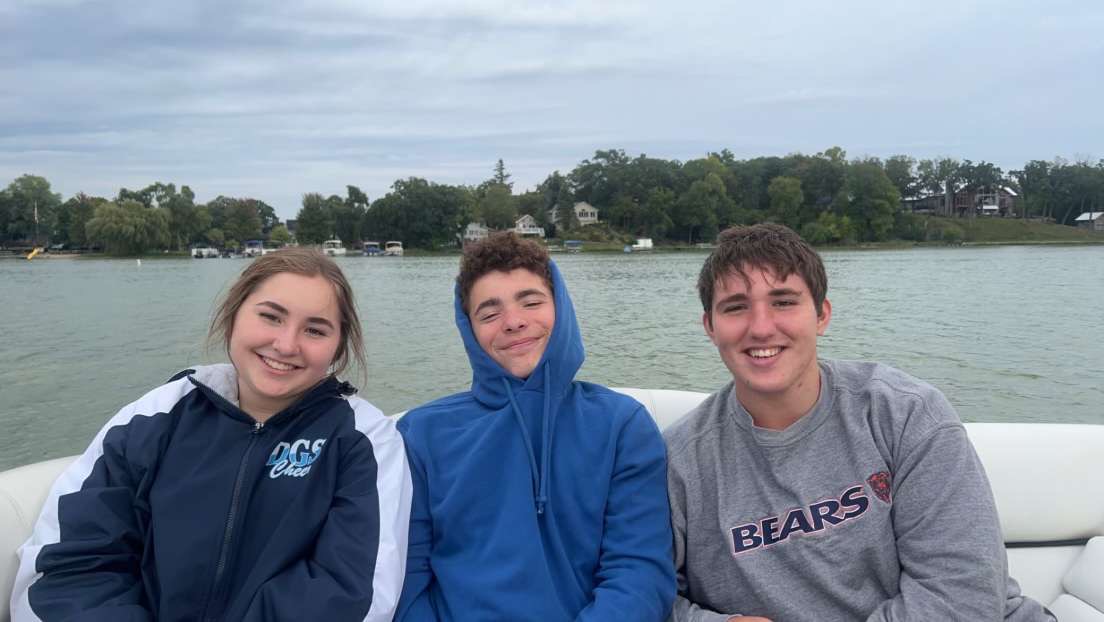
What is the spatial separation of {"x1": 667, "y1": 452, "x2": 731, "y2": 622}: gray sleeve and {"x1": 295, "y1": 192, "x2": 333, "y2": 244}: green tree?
90.0 m

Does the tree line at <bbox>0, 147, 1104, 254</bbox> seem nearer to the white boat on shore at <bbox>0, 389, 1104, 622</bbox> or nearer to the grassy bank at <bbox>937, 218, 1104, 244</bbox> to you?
the grassy bank at <bbox>937, 218, 1104, 244</bbox>

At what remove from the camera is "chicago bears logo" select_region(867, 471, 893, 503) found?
197cm

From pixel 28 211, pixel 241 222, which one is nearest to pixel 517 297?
pixel 241 222

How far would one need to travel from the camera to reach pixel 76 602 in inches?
74.9

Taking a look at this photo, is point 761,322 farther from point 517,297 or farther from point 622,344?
point 622,344

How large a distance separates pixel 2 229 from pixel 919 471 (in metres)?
106

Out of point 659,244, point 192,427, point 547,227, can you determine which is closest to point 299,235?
point 547,227

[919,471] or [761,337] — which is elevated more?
[761,337]

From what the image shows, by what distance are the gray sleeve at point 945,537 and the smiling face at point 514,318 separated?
1083mm

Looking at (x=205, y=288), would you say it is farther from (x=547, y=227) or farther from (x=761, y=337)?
(x=547, y=227)

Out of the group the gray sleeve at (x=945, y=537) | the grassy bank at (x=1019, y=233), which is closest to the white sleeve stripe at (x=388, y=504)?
the gray sleeve at (x=945, y=537)

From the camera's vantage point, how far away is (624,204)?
8700 cm

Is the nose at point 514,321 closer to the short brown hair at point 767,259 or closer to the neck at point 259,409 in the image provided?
the short brown hair at point 767,259

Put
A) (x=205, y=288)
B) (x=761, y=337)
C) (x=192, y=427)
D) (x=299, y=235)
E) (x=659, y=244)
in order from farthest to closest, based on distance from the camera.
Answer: (x=299, y=235)
(x=659, y=244)
(x=205, y=288)
(x=192, y=427)
(x=761, y=337)
